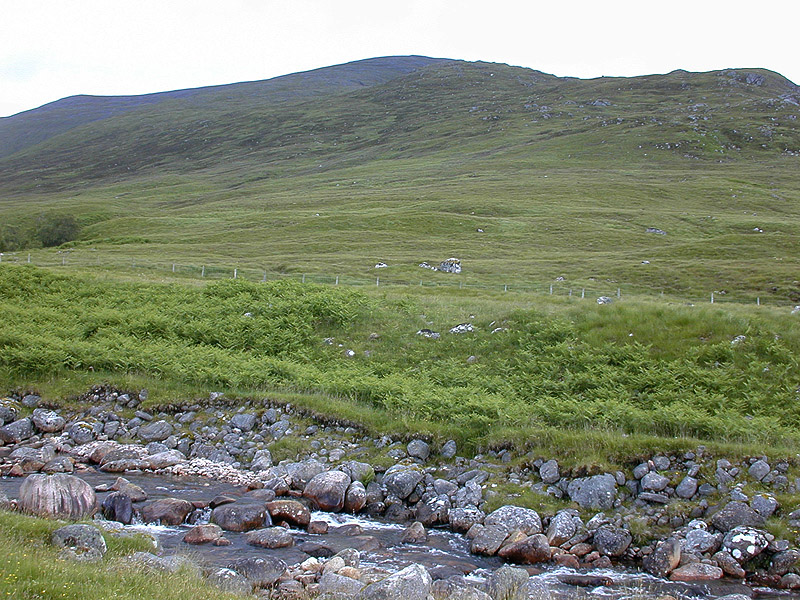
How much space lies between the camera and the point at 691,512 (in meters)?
16.2

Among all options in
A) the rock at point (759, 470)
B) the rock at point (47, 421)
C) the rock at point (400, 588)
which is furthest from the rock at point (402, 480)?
the rock at point (47, 421)

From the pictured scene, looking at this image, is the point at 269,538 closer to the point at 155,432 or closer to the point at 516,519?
the point at 516,519

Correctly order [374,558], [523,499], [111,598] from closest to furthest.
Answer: [111,598] → [374,558] → [523,499]

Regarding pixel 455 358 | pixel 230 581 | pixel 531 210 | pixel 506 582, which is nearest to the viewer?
pixel 230 581

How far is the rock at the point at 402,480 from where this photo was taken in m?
18.6

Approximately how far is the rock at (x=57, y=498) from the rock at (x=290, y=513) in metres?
4.63

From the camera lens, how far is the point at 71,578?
946 cm

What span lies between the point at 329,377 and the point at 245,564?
13.1 m

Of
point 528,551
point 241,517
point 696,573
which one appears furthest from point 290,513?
point 696,573

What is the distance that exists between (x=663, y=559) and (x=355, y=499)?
328 inches

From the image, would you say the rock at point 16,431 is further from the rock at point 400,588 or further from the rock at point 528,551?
the rock at point 528,551

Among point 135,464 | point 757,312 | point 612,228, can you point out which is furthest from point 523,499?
point 612,228

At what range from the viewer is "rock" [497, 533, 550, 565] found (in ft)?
49.9

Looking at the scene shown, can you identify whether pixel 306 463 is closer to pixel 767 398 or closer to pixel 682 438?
pixel 682 438
